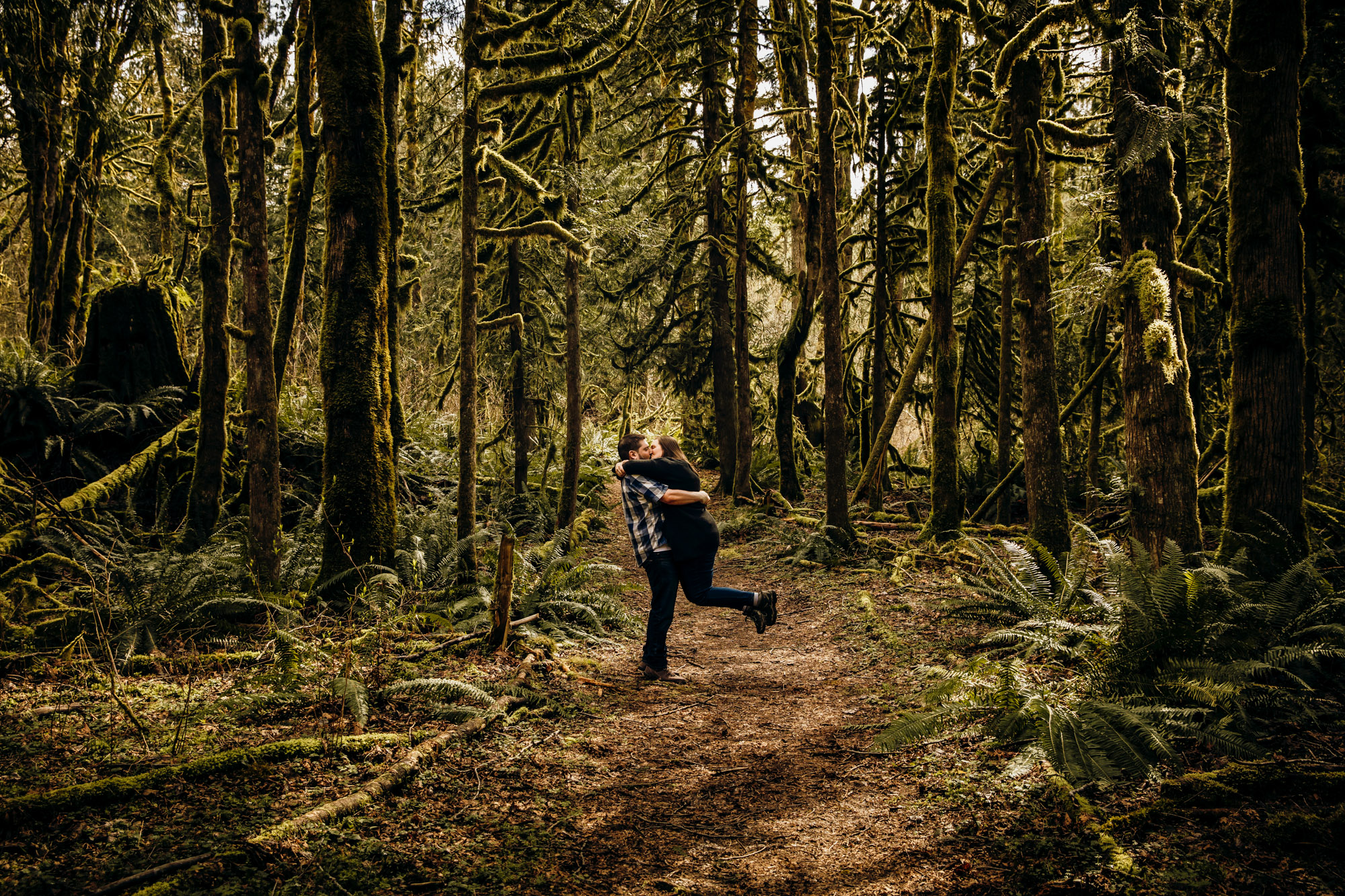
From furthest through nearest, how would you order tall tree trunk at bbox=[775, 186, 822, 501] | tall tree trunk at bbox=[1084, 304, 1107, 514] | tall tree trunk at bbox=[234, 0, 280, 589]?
tall tree trunk at bbox=[775, 186, 822, 501] < tall tree trunk at bbox=[1084, 304, 1107, 514] < tall tree trunk at bbox=[234, 0, 280, 589]

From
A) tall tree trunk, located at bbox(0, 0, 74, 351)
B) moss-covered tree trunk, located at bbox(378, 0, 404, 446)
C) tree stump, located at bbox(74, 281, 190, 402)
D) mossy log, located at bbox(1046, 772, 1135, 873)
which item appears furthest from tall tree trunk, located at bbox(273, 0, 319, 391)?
mossy log, located at bbox(1046, 772, 1135, 873)

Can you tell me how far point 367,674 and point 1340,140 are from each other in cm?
937

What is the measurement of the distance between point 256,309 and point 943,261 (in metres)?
8.18

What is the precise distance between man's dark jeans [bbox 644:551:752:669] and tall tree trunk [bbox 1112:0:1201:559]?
3639 millimetres

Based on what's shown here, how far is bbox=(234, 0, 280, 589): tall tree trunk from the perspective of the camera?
672 cm

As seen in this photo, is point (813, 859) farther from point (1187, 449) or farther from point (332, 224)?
point (332, 224)

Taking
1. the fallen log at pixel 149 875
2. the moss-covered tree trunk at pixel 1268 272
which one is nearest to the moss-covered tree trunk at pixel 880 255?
the moss-covered tree trunk at pixel 1268 272

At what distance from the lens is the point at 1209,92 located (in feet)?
30.1

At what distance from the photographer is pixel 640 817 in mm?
3418

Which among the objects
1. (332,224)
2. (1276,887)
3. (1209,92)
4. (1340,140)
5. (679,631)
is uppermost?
(1209,92)

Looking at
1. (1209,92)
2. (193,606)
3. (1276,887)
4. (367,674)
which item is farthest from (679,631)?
(1209,92)

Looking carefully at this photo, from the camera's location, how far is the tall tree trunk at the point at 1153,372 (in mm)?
5336

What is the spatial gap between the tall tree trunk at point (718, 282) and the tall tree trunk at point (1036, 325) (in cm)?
674

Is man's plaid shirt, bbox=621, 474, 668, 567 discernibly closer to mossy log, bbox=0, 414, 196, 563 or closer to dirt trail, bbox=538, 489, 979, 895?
dirt trail, bbox=538, 489, 979, 895
